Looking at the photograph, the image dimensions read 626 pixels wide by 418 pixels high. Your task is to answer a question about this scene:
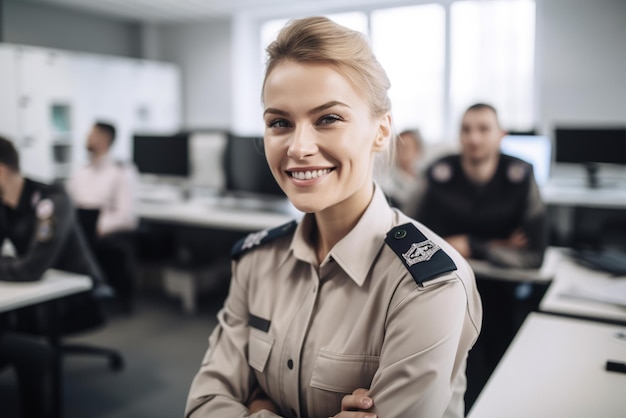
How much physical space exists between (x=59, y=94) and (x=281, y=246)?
5.36 m

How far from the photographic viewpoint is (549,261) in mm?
2418

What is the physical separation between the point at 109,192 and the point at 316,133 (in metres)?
3.21

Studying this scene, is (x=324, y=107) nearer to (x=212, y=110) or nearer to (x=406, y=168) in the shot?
(x=406, y=168)

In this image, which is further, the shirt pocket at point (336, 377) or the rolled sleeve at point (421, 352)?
the shirt pocket at point (336, 377)

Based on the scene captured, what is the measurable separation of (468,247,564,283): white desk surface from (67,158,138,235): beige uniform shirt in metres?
2.44

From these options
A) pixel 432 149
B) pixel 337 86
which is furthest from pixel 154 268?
pixel 337 86

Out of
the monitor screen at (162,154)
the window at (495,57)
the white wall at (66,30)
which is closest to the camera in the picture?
the monitor screen at (162,154)

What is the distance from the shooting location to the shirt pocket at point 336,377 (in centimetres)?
103

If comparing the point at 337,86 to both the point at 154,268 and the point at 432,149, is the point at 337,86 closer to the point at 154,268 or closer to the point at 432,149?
the point at 154,268

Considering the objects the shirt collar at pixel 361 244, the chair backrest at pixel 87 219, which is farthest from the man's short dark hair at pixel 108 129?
the shirt collar at pixel 361 244

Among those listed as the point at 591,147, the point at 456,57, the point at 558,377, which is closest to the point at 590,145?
the point at 591,147

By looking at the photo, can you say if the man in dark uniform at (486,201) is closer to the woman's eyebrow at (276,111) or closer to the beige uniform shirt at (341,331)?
the beige uniform shirt at (341,331)

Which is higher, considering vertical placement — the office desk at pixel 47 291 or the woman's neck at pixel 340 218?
the woman's neck at pixel 340 218

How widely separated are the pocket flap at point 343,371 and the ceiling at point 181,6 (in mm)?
5997
